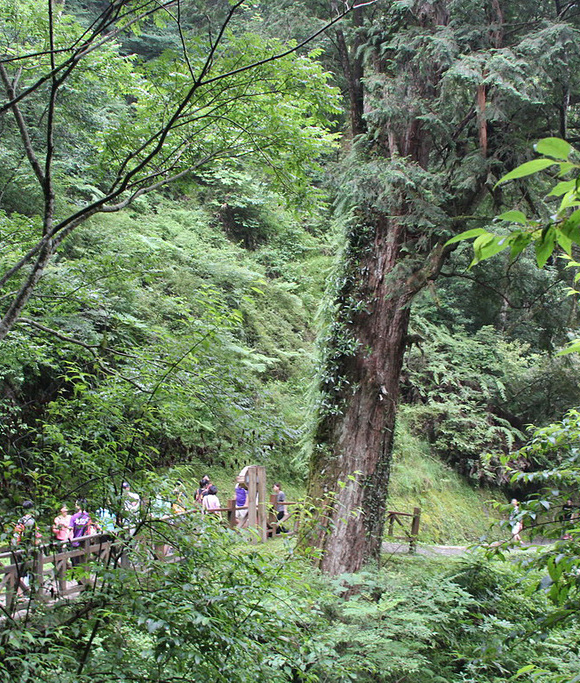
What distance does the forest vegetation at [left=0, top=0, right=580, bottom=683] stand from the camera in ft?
8.29

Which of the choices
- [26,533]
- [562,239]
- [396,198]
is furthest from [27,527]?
[396,198]

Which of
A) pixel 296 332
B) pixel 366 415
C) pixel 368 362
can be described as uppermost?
pixel 296 332

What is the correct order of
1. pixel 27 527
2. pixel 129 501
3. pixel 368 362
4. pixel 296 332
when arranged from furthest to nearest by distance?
pixel 296 332 → pixel 368 362 → pixel 129 501 → pixel 27 527

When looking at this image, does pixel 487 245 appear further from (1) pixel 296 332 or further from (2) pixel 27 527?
(1) pixel 296 332

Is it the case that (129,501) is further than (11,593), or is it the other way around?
(129,501)

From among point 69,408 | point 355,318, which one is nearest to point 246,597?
point 69,408

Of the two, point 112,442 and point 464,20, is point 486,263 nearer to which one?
point 464,20

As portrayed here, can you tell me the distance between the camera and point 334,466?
6723 mm

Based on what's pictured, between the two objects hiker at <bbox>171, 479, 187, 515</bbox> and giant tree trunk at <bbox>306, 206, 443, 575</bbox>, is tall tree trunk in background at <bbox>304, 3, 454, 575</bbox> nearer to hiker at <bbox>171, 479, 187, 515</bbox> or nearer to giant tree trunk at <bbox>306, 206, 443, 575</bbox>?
giant tree trunk at <bbox>306, 206, 443, 575</bbox>

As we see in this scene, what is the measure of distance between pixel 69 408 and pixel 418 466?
1354cm

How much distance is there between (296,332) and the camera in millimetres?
15578

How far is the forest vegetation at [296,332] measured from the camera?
2.53m

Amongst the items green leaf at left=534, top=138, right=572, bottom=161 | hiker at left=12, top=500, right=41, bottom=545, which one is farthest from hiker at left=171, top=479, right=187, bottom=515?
green leaf at left=534, top=138, right=572, bottom=161

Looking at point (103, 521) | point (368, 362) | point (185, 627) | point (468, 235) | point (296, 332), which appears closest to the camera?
point (468, 235)
